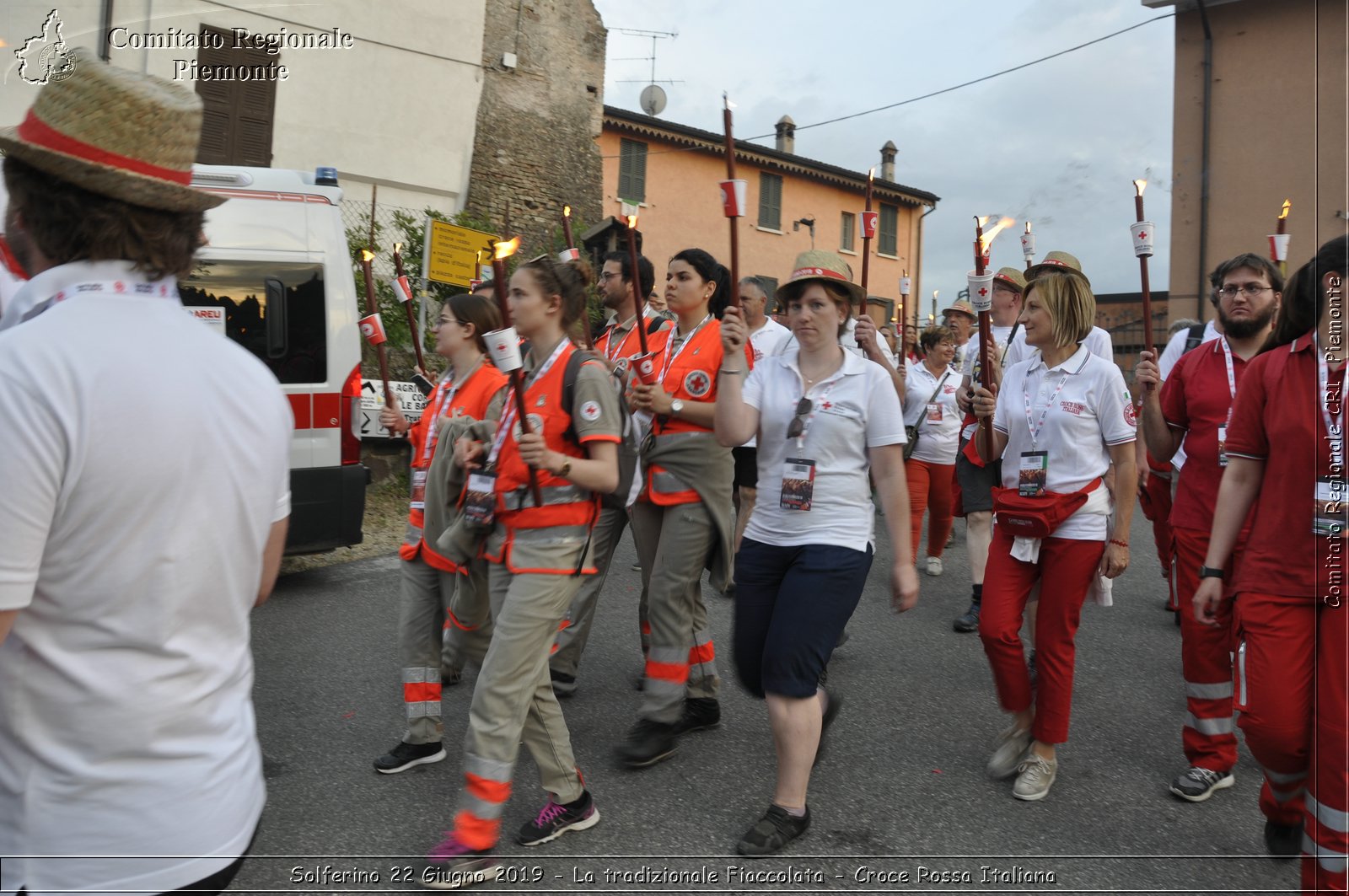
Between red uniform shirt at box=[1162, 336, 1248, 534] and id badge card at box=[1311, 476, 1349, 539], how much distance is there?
152cm

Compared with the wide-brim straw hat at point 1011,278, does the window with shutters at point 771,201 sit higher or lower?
higher

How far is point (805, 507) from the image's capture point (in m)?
3.47

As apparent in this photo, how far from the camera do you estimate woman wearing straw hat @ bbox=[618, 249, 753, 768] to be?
4180 mm

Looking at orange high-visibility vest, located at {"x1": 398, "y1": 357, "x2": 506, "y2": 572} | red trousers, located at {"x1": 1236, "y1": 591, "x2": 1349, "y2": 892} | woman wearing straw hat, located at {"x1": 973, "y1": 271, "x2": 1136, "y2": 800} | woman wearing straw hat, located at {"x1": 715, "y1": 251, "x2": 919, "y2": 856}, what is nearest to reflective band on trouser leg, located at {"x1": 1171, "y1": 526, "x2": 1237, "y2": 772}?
woman wearing straw hat, located at {"x1": 973, "y1": 271, "x2": 1136, "y2": 800}

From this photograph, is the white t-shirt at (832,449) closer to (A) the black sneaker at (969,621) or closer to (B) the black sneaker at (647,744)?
(B) the black sneaker at (647,744)

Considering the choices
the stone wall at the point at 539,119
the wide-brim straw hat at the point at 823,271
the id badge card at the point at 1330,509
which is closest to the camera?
the id badge card at the point at 1330,509

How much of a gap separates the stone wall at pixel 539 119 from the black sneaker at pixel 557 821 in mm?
14258

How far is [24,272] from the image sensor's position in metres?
1.63

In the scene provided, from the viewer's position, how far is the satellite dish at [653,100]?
2353cm

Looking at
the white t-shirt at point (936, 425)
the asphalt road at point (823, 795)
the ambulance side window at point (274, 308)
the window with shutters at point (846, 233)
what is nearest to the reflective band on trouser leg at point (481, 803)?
the asphalt road at point (823, 795)

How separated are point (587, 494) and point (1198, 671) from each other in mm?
2558

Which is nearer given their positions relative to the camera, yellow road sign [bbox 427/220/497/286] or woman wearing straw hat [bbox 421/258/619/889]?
woman wearing straw hat [bbox 421/258/619/889]

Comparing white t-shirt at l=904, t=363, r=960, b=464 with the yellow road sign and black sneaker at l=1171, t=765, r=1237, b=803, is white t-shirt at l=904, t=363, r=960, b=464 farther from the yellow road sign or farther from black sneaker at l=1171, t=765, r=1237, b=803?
the yellow road sign

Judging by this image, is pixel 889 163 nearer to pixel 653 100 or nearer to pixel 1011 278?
pixel 653 100
